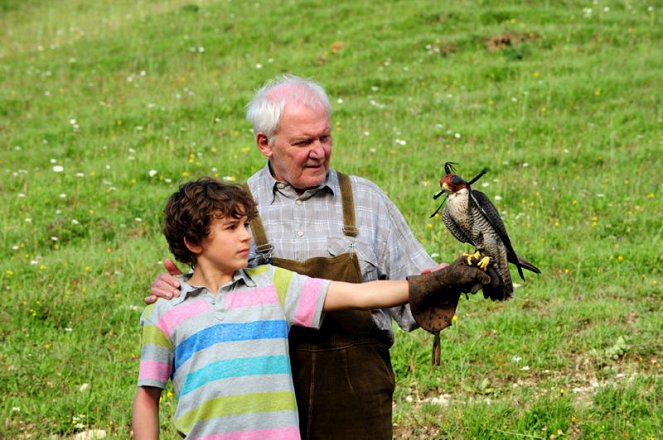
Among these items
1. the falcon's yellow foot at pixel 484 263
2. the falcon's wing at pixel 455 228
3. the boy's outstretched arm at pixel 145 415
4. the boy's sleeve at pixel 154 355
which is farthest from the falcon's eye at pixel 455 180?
the boy's outstretched arm at pixel 145 415

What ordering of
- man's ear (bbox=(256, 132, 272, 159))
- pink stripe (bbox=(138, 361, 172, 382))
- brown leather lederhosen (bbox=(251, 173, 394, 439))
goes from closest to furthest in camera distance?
pink stripe (bbox=(138, 361, 172, 382)) < brown leather lederhosen (bbox=(251, 173, 394, 439)) < man's ear (bbox=(256, 132, 272, 159))

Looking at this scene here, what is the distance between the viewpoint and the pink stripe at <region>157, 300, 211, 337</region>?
301 cm

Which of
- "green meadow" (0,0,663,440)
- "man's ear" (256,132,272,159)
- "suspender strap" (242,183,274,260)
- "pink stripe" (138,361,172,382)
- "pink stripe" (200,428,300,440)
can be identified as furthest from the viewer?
"green meadow" (0,0,663,440)

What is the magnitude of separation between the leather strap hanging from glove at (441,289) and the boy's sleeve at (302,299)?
13.0 inches

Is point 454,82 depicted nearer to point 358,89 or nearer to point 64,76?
point 358,89

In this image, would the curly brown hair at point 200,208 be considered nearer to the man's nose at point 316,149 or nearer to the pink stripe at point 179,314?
the pink stripe at point 179,314

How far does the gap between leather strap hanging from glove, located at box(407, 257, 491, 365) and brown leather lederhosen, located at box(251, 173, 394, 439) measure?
28 cm

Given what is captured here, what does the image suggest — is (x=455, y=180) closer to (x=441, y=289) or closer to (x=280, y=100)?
(x=441, y=289)

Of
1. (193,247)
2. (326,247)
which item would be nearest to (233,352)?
(193,247)

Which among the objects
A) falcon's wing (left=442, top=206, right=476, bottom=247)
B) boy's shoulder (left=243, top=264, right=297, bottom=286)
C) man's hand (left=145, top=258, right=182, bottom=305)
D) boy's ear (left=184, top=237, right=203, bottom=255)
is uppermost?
falcon's wing (left=442, top=206, right=476, bottom=247)

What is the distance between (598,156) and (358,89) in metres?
3.71

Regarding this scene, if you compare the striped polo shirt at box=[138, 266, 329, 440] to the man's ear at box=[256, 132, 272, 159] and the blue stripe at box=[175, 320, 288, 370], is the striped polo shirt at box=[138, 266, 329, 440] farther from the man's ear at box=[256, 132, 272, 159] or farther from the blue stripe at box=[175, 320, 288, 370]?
the man's ear at box=[256, 132, 272, 159]

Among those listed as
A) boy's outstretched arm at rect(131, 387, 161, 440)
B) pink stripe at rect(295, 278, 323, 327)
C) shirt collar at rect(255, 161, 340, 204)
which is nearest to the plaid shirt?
shirt collar at rect(255, 161, 340, 204)

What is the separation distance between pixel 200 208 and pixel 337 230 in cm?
67
